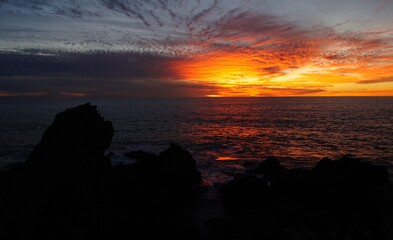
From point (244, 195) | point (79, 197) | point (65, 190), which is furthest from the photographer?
point (244, 195)

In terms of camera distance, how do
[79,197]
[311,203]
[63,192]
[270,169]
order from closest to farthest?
[63,192]
[79,197]
[311,203]
[270,169]

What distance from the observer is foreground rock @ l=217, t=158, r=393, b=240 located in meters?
20.7

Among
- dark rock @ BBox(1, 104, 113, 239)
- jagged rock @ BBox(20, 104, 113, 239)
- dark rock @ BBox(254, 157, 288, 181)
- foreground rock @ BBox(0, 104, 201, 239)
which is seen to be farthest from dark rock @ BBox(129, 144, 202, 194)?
dark rock @ BBox(1, 104, 113, 239)

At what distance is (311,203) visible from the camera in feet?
83.3

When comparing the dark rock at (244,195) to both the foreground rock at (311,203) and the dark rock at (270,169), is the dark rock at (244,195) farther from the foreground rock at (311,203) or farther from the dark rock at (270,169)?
the dark rock at (270,169)

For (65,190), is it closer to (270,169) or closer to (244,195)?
(244,195)

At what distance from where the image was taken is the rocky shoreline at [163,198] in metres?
13.5

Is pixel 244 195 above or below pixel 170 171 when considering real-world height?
below

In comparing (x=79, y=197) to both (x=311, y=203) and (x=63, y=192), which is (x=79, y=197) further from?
(x=311, y=203)

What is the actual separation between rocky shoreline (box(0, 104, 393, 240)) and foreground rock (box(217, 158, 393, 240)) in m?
0.09

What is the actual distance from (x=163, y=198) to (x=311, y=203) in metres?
14.5

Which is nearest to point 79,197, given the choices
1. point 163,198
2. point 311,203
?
point 163,198

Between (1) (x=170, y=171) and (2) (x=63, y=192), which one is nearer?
(2) (x=63, y=192)

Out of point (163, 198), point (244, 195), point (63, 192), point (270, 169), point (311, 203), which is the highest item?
point (63, 192)
